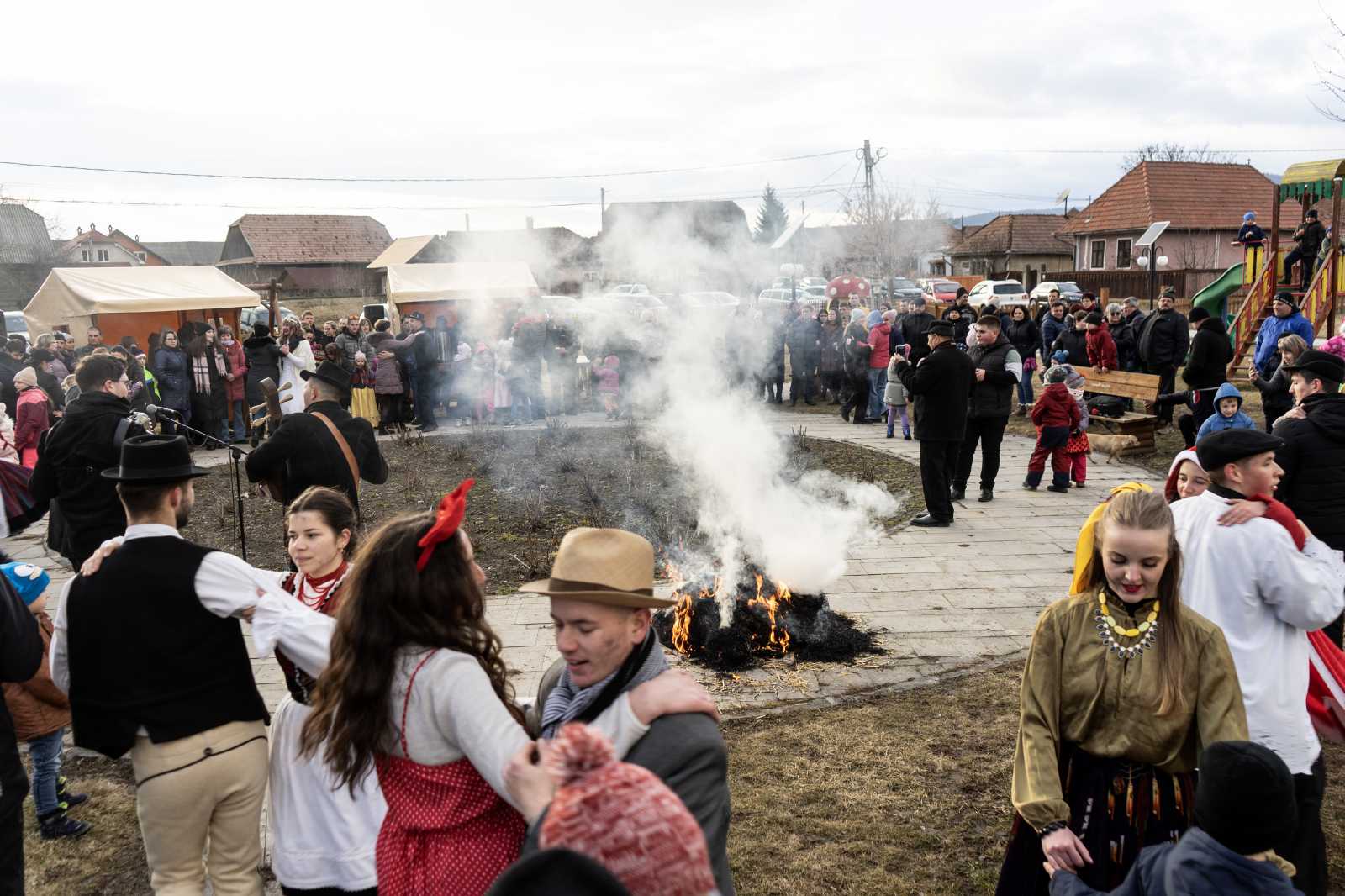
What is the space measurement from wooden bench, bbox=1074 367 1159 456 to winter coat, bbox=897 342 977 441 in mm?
4644

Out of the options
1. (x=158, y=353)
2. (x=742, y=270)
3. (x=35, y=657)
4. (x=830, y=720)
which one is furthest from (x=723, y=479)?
(x=742, y=270)

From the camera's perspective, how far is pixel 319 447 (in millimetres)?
5594

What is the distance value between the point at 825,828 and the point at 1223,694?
86.1 inches

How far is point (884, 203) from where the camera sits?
50.7 metres

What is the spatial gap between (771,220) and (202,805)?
5524cm

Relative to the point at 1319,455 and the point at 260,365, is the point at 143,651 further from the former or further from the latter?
the point at 260,365

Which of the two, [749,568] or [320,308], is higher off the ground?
[320,308]

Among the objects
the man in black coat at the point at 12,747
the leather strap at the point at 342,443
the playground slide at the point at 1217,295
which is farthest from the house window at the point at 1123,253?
the man in black coat at the point at 12,747

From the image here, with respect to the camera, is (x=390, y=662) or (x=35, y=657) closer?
(x=390, y=662)

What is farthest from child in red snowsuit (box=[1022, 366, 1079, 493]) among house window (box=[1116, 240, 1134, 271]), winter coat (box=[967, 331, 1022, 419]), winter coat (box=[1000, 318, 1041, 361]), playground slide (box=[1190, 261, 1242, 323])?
house window (box=[1116, 240, 1134, 271])

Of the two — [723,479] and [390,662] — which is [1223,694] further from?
[723,479]

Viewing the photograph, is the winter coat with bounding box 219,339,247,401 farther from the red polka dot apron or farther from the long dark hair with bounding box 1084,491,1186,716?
the long dark hair with bounding box 1084,491,1186,716

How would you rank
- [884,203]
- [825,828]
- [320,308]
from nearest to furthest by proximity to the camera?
[825,828]
[320,308]
[884,203]

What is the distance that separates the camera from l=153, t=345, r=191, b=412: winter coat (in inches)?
593
